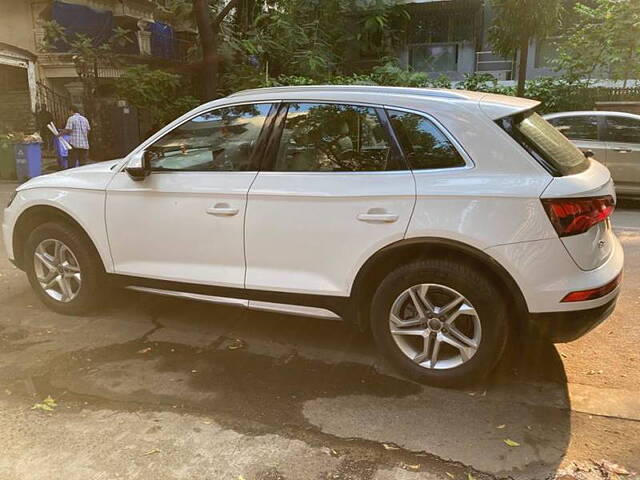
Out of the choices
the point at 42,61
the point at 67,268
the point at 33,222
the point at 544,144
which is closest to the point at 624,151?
the point at 544,144

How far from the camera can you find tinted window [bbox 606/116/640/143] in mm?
9109

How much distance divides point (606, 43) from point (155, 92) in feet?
39.8

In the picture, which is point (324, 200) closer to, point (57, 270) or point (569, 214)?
point (569, 214)

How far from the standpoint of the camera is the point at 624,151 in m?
9.05

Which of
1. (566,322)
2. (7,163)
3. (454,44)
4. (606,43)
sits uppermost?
(454,44)

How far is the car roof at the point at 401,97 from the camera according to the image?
11.4 ft

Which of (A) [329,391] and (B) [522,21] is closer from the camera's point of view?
(A) [329,391]

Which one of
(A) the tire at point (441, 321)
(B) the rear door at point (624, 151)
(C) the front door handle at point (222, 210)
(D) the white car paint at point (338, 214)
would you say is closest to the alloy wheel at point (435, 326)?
(A) the tire at point (441, 321)

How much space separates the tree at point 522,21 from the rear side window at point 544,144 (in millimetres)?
10131

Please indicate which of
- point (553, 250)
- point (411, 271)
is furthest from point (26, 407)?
point (553, 250)

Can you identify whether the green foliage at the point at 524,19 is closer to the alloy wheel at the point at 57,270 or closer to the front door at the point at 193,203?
the front door at the point at 193,203

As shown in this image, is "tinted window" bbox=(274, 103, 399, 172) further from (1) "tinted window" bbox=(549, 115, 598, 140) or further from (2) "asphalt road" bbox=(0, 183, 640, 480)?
(1) "tinted window" bbox=(549, 115, 598, 140)

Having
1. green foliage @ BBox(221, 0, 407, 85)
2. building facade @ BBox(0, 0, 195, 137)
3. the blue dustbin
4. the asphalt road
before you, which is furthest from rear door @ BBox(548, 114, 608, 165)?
building facade @ BBox(0, 0, 195, 137)

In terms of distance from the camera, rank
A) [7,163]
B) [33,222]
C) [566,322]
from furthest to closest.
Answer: [7,163] < [33,222] < [566,322]
